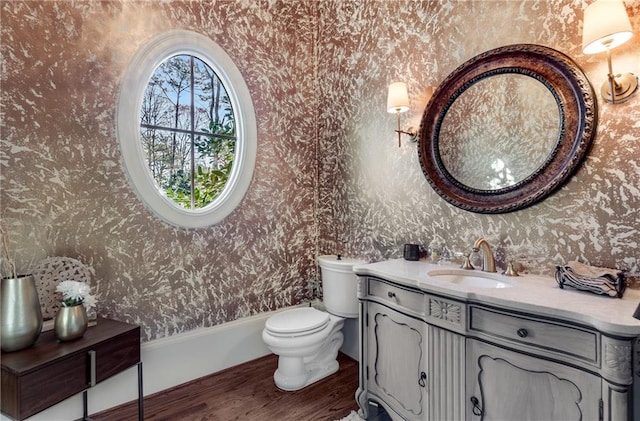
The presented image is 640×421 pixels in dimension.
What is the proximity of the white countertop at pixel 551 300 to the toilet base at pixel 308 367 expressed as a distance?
1007 millimetres

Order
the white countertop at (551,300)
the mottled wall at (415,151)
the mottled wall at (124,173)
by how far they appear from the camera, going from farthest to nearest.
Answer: the mottled wall at (124,173) → the mottled wall at (415,151) → the white countertop at (551,300)

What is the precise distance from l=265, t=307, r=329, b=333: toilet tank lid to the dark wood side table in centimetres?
79

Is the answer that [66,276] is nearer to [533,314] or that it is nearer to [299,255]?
[299,255]

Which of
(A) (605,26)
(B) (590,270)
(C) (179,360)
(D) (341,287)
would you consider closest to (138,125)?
(C) (179,360)

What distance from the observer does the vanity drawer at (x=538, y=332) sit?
1.03 m

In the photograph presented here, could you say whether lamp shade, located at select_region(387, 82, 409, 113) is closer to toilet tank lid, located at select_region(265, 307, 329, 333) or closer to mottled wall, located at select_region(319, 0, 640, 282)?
mottled wall, located at select_region(319, 0, 640, 282)

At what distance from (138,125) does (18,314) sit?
1196 mm

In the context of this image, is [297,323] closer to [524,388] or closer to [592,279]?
[524,388]

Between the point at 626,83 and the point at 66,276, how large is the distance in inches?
110

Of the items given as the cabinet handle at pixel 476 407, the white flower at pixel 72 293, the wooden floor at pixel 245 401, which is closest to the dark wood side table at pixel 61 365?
the white flower at pixel 72 293

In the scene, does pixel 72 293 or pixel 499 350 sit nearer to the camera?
pixel 499 350

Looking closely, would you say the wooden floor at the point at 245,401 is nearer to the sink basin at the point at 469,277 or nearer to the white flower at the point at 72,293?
the white flower at the point at 72,293

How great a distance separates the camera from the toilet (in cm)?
207

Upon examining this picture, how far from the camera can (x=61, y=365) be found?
53.1 inches
